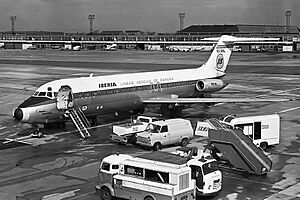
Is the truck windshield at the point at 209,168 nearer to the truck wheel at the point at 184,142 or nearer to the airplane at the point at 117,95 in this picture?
the truck wheel at the point at 184,142

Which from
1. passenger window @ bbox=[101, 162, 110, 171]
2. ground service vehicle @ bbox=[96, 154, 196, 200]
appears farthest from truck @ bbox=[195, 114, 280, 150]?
ground service vehicle @ bbox=[96, 154, 196, 200]

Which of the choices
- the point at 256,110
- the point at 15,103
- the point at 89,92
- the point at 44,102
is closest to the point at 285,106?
the point at 256,110

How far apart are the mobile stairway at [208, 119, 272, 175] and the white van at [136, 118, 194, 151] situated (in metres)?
4.08

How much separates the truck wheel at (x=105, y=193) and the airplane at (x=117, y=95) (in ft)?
38.1

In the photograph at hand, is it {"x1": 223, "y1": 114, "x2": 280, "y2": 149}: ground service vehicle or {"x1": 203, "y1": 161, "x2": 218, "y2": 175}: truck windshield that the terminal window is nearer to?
{"x1": 203, "y1": 161, "x2": 218, "y2": 175}: truck windshield

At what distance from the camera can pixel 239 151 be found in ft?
71.8

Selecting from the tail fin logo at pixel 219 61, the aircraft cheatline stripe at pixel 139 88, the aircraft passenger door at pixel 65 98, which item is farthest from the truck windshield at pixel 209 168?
the tail fin logo at pixel 219 61

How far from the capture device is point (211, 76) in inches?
1677

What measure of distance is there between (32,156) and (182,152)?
29.3 feet

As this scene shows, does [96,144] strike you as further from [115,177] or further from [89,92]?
[115,177]

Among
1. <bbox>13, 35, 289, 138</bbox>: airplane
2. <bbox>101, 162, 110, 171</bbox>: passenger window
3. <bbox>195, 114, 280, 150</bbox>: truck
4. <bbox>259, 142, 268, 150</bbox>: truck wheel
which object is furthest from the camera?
<bbox>13, 35, 289, 138</bbox>: airplane

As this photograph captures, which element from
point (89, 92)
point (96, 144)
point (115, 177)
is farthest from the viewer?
point (89, 92)

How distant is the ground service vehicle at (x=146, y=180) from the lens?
16953 mm

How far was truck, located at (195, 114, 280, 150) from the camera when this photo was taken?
84.9 ft
